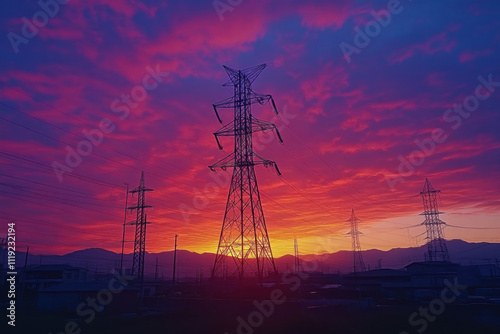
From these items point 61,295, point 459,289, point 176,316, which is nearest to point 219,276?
point 176,316

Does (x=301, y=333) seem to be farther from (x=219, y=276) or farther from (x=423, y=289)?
(x=423, y=289)

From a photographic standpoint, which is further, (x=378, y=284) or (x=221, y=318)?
(x=378, y=284)

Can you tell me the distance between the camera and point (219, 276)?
117ft

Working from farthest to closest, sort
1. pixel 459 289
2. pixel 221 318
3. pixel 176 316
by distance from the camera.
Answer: pixel 459 289 → pixel 176 316 → pixel 221 318

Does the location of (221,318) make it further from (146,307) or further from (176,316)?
(146,307)

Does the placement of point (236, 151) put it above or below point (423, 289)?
above

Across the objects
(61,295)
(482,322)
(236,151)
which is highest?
(236,151)

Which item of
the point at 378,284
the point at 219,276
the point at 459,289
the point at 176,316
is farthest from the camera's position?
the point at 378,284

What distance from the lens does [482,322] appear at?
3619 centimetres

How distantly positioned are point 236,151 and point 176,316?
1635cm
